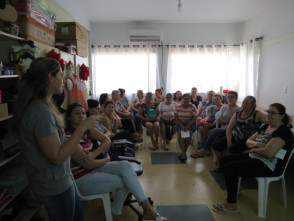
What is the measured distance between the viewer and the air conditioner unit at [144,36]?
17.7 ft

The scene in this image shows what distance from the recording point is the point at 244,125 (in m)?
2.77

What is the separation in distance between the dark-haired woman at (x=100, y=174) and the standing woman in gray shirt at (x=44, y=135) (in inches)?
21.2

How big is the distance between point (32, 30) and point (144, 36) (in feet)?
12.6

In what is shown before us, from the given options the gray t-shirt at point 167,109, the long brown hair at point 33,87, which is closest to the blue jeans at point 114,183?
the long brown hair at point 33,87

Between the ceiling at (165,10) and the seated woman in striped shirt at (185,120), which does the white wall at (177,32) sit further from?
the seated woman in striped shirt at (185,120)

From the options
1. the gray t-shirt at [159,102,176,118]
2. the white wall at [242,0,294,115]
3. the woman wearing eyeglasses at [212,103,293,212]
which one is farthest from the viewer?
the gray t-shirt at [159,102,176,118]

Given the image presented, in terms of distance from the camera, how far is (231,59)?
5691 mm

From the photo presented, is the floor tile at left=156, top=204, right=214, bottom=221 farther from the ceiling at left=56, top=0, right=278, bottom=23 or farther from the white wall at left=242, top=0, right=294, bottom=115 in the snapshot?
the ceiling at left=56, top=0, right=278, bottom=23

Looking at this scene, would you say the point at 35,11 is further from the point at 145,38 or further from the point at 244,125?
the point at 145,38

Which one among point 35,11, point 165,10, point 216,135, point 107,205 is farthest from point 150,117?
point 35,11

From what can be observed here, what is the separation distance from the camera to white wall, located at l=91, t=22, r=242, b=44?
561cm

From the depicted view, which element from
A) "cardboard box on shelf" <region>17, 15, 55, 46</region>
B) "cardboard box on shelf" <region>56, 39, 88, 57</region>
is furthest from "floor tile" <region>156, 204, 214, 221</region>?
"cardboard box on shelf" <region>56, 39, 88, 57</region>

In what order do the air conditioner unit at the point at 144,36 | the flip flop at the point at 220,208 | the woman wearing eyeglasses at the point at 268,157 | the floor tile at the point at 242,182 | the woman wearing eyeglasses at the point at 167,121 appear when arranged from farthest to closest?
1. the air conditioner unit at the point at 144,36
2. the woman wearing eyeglasses at the point at 167,121
3. the floor tile at the point at 242,182
4. the flip flop at the point at 220,208
5. the woman wearing eyeglasses at the point at 268,157

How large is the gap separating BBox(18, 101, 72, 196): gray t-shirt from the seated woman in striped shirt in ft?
8.84
